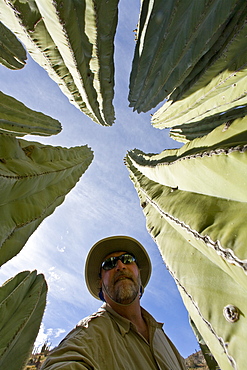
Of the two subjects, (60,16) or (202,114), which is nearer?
(60,16)

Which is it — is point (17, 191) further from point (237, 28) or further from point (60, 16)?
point (237, 28)

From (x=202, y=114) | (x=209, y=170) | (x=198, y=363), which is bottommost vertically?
(x=198, y=363)

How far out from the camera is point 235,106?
2.59 meters

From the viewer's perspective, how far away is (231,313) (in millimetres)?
1089

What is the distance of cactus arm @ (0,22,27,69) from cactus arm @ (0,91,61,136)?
1.08 m

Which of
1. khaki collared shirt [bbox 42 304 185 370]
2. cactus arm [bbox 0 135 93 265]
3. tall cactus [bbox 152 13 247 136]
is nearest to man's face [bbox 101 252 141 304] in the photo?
khaki collared shirt [bbox 42 304 185 370]

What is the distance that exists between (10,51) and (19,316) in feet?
12.8

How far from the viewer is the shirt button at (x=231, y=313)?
107 cm

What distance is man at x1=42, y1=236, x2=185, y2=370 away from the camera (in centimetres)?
199

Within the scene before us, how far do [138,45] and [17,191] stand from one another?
2.98 metres

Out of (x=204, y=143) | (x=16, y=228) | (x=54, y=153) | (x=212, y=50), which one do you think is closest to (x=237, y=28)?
(x=212, y=50)

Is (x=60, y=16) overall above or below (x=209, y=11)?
above

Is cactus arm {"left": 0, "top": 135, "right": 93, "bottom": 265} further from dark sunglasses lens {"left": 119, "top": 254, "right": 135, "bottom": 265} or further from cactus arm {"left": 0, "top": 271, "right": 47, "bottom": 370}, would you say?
dark sunglasses lens {"left": 119, "top": 254, "right": 135, "bottom": 265}

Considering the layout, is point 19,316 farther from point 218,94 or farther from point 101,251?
point 218,94
